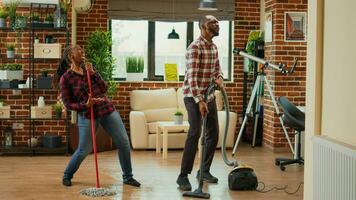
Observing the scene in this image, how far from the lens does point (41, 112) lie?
8.58m

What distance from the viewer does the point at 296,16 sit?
9.06 meters

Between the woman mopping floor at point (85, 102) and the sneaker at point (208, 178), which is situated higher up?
the woman mopping floor at point (85, 102)

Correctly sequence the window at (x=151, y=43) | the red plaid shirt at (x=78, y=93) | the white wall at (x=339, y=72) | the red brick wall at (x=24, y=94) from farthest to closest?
the window at (x=151, y=43)
the red brick wall at (x=24, y=94)
the red plaid shirt at (x=78, y=93)
the white wall at (x=339, y=72)

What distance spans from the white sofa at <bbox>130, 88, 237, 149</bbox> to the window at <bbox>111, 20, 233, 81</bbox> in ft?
2.08

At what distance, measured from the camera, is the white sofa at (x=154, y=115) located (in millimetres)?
9094

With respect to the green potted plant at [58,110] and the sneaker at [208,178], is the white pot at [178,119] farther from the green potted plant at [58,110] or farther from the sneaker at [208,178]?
the sneaker at [208,178]

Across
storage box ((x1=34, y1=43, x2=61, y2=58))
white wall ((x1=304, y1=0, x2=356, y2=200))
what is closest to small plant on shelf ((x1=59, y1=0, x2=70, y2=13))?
storage box ((x1=34, y1=43, x2=61, y2=58))

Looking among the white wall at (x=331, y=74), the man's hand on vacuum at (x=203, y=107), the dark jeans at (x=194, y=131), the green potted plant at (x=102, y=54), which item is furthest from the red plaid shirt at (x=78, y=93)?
the green potted plant at (x=102, y=54)

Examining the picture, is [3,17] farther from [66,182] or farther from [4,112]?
[66,182]

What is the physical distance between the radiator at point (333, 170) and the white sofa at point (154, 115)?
474cm

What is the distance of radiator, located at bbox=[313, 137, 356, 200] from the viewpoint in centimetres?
370

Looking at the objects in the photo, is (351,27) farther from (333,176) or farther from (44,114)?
(44,114)

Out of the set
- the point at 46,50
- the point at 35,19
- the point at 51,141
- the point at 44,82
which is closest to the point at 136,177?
the point at 51,141

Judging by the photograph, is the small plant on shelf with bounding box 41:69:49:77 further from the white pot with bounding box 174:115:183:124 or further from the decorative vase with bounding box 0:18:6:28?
the white pot with bounding box 174:115:183:124
